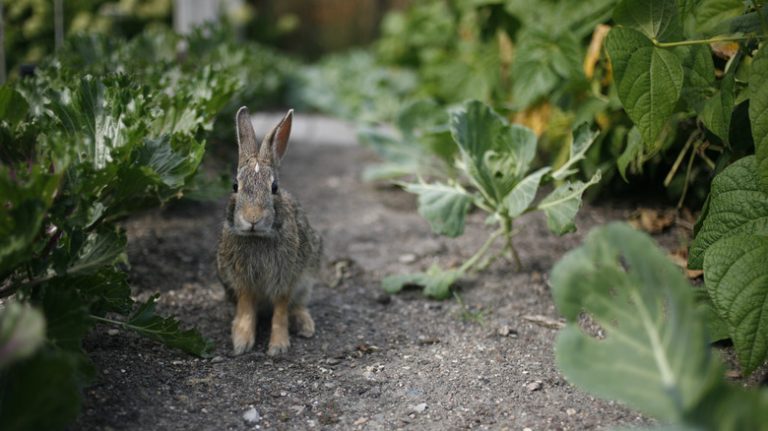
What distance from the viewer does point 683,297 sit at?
183 cm

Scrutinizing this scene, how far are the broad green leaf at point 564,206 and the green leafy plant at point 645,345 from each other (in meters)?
1.54

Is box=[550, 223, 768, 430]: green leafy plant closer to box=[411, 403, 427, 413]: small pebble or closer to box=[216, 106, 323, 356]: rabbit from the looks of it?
box=[411, 403, 427, 413]: small pebble

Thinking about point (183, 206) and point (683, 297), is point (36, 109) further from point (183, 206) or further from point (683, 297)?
point (683, 297)

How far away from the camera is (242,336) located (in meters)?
3.29

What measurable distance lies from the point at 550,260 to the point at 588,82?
1144 millimetres

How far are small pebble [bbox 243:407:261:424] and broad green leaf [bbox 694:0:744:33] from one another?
2365 millimetres

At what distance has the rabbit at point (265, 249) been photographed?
10.4 feet

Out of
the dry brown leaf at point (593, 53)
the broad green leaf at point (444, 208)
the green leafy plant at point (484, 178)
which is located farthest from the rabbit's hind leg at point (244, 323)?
the dry brown leaf at point (593, 53)

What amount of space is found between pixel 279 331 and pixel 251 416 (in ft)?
2.31

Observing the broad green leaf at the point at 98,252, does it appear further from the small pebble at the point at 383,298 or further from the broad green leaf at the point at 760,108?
the broad green leaf at the point at 760,108

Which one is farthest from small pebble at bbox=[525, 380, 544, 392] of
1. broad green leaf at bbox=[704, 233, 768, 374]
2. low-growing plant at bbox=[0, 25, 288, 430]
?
low-growing plant at bbox=[0, 25, 288, 430]

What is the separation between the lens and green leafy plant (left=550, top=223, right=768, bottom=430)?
1.75 meters

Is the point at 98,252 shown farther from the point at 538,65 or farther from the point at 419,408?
the point at 538,65

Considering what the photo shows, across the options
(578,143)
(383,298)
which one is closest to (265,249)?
(383,298)
